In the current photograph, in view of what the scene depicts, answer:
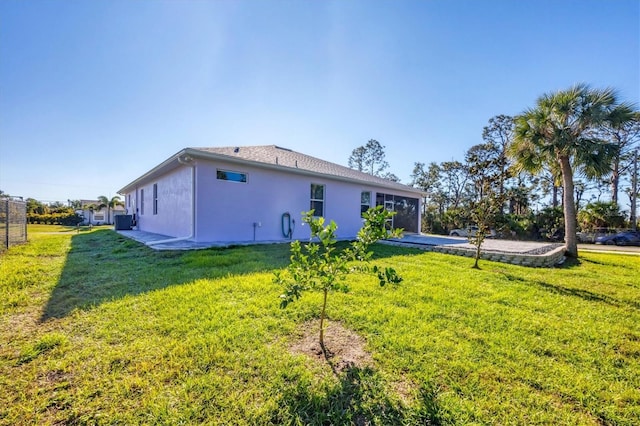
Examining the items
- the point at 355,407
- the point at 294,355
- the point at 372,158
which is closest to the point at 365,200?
the point at 294,355

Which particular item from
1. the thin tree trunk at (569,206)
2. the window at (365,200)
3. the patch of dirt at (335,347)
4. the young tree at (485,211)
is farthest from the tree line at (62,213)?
the thin tree trunk at (569,206)

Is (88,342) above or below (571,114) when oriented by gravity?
below

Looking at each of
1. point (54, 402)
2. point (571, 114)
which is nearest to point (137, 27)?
point (54, 402)

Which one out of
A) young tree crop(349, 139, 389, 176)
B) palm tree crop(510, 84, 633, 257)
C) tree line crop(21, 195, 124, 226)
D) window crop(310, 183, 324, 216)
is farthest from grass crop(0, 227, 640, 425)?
young tree crop(349, 139, 389, 176)

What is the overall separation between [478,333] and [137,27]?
10.2 metres

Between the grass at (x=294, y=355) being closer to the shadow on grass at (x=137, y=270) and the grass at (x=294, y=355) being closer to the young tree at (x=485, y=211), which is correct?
the shadow on grass at (x=137, y=270)

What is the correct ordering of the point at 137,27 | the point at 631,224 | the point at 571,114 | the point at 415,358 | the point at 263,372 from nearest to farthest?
the point at 263,372, the point at 415,358, the point at 137,27, the point at 571,114, the point at 631,224

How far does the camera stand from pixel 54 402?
1.80 metres

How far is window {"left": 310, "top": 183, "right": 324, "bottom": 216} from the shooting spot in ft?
36.6

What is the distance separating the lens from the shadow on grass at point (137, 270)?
3.78 m

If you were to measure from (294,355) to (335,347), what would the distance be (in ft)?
1.38

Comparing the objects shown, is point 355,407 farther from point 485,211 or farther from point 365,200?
point 365,200

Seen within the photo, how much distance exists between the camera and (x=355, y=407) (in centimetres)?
183

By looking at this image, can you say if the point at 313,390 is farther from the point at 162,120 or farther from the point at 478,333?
the point at 162,120
